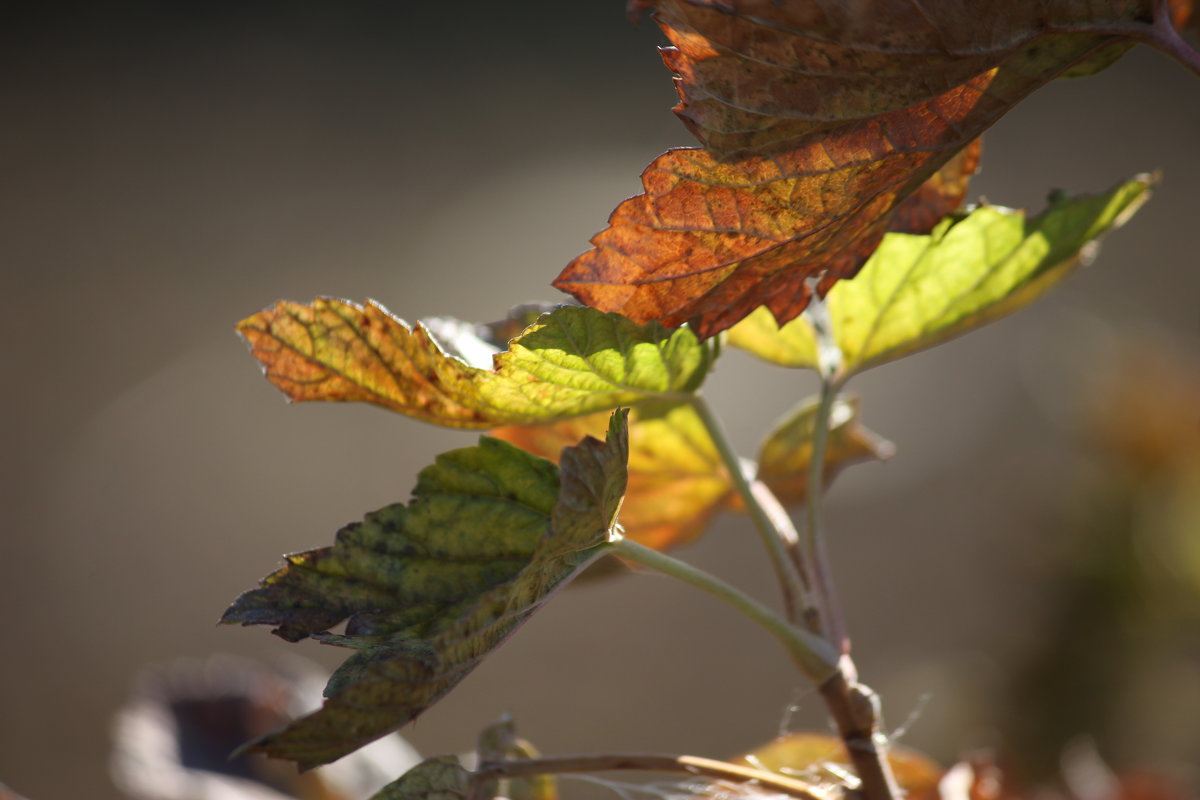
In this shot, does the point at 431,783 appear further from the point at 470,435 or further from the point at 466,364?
the point at 470,435

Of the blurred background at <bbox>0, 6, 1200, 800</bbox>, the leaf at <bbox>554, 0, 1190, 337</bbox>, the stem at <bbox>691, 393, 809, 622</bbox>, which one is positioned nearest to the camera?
the leaf at <bbox>554, 0, 1190, 337</bbox>

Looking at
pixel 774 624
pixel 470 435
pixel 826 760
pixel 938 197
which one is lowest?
→ pixel 826 760

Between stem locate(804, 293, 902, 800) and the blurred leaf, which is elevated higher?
stem locate(804, 293, 902, 800)

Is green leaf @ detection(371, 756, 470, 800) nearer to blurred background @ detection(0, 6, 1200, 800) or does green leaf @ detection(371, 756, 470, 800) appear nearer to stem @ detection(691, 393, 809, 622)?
stem @ detection(691, 393, 809, 622)

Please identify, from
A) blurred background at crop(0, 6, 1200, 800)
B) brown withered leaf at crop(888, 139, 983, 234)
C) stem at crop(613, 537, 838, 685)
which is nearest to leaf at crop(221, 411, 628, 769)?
stem at crop(613, 537, 838, 685)

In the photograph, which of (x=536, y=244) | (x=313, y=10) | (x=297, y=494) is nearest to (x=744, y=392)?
(x=536, y=244)

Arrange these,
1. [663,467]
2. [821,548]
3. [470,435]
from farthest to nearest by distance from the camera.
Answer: [470,435] < [663,467] < [821,548]

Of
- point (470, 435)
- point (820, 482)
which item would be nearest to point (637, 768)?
point (820, 482)
